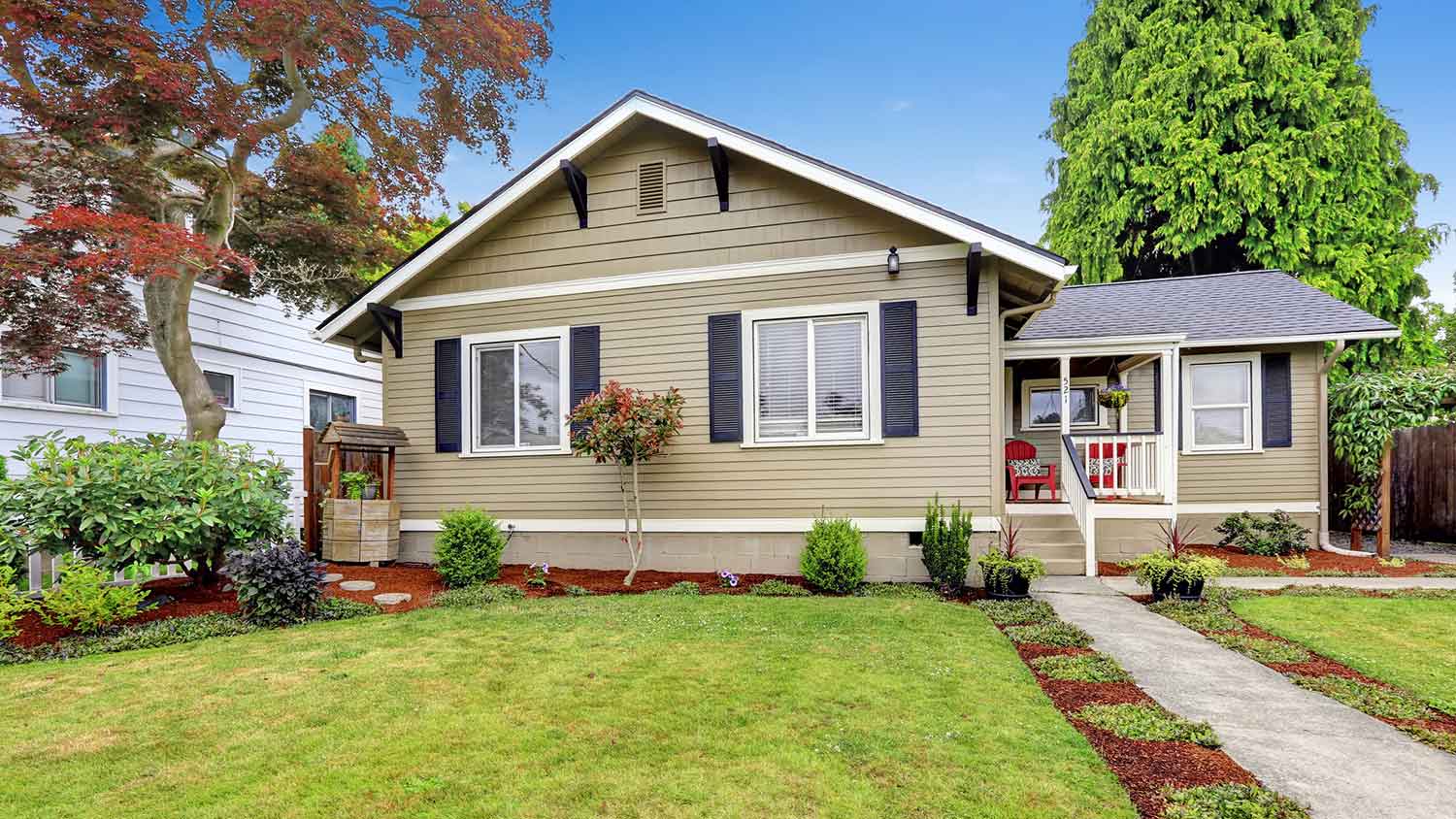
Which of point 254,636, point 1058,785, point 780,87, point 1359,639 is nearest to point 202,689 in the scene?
point 254,636

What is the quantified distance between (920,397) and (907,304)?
102 cm

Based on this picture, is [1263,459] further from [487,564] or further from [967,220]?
[487,564]

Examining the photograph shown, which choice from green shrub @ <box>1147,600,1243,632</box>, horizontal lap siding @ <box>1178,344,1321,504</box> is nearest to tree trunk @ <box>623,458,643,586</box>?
green shrub @ <box>1147,600,1243,632</box>

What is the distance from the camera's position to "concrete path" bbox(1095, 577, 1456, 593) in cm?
748

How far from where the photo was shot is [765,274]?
8070 mm

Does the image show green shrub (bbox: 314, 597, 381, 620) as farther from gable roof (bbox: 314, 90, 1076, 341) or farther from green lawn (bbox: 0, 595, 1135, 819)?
gable roof (bbox: 314, 90, 1076, 341)

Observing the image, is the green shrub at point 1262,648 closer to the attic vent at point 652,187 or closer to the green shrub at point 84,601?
the attic vent at point 652,187

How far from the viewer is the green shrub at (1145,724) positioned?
3414 millimetres

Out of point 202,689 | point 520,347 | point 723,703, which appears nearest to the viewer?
A: point 723,703

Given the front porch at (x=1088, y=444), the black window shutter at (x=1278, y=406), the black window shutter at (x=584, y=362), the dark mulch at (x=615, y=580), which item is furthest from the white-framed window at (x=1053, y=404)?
the black window shutter at (x=584, y=362)

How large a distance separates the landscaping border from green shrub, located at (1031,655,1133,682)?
105cm

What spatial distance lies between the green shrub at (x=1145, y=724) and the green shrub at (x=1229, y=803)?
0.54 m

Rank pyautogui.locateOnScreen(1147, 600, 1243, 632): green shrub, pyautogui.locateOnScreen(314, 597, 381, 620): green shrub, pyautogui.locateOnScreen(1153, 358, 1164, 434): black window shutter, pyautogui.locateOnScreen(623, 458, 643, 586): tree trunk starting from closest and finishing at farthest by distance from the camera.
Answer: pyautogui.locateOnScreen(1147, 600, 1243, 632): green shrub, pyautogui.locateOnScreen(314, 597, 381, 620): green shrub, pyautogui.locateOnScreen(623, 458, 643, 586): tree trunk, pyautogui.locateOnScreen(1153, 358, 1164, 434): black window shutter

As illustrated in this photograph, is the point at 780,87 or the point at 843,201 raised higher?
→ the point at 780,87
